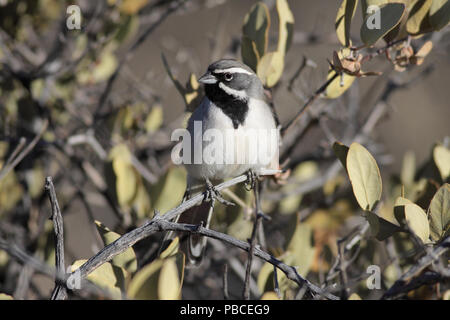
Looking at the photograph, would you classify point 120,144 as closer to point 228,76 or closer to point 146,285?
point 228,76

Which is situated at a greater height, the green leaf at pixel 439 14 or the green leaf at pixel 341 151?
the green leaf at pixel 439 14

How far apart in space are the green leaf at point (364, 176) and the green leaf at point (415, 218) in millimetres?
113

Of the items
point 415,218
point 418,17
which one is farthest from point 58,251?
point 418,17

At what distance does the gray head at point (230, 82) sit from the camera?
2.67m

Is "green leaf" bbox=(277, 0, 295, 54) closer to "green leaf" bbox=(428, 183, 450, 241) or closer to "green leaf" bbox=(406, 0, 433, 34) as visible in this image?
"green leaf" bbox=(406, 0, 433, 34)

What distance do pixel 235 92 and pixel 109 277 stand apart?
1.46 metres

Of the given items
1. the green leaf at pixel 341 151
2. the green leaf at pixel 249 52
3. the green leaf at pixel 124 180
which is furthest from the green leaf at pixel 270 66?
the green leaf at pixel 124 180

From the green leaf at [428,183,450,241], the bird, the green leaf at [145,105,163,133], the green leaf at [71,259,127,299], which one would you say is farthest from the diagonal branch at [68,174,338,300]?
the green leaf at [145,105,163,133]

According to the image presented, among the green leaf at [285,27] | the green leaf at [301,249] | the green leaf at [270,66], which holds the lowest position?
the green leaf at [301,249]

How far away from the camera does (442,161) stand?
2.37m

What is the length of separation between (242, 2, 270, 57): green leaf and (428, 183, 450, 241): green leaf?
115 centimetres

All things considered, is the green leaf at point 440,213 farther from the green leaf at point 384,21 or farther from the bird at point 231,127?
the bird at point 231,127
